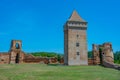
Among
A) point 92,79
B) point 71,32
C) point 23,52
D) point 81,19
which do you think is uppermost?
point 81,19

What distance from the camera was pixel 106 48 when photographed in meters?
41.1

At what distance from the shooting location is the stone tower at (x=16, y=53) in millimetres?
44688

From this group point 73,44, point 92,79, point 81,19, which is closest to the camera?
point 92,79

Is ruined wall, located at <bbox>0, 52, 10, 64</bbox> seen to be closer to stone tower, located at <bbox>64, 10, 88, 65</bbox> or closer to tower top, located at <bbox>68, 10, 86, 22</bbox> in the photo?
stone tower, located at <bbox>64, 10, 88, 65</bbox>

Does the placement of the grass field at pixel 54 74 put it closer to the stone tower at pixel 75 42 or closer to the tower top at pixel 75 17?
the stone tower at pixel 75 42

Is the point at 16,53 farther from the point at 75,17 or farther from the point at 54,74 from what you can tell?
the point at 54,74

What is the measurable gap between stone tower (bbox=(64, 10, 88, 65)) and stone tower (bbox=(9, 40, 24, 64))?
39.4 feet

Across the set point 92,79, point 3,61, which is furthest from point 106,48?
point 92,79

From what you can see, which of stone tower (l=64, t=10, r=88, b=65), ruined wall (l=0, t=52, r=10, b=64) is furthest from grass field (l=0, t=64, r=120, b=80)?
ruined wall (l=0, t=52, r=10, b=64)

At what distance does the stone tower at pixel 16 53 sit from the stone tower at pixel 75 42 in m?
12.0

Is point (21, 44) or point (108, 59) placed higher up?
point (21, 44)

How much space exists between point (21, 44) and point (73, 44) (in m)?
14.7

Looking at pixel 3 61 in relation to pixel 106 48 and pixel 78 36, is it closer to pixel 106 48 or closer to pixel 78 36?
pixel 78 36

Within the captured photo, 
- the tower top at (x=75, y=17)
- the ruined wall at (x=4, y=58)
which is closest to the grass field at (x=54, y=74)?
the tower top at (x=75, y=17)
